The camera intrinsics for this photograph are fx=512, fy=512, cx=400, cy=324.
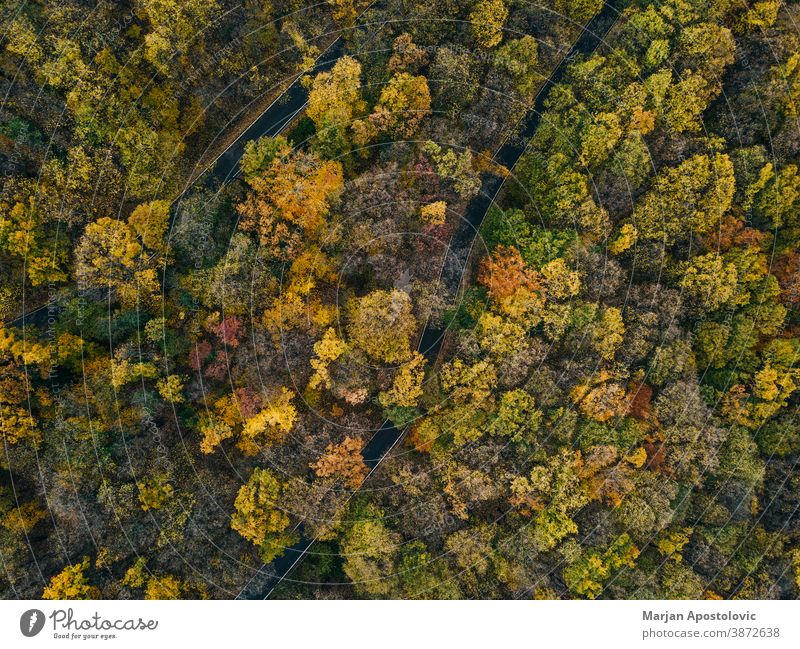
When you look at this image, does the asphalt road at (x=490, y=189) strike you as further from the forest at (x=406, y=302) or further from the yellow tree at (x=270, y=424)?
the yellow tree at (x=270, y=424)

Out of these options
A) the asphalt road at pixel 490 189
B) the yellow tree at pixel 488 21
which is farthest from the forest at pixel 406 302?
the asphalt road at pixel 490 189

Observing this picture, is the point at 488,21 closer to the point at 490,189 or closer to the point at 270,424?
the point at 490,189

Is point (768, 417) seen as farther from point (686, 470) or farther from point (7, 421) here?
point (7, 421)

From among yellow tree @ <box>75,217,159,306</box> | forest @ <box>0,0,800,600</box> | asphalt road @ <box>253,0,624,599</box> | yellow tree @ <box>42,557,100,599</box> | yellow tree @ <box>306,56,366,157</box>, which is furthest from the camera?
asphalt road @ <box>253,0,624,599</box>

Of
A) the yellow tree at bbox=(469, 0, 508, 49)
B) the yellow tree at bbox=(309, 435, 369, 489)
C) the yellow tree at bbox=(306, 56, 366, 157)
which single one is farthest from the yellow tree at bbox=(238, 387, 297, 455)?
the yellow tree at bbox=(469, 0, 508, 49)

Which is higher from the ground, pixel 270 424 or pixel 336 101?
pixel 336 101

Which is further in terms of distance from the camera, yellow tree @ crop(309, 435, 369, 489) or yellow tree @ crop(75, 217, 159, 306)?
yellow tree @ crop(309, 435, 369, 489)

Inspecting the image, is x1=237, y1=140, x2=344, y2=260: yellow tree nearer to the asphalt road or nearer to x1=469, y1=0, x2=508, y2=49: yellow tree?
the asphalt road

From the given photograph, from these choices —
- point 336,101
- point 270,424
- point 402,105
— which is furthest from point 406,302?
point 336,101
